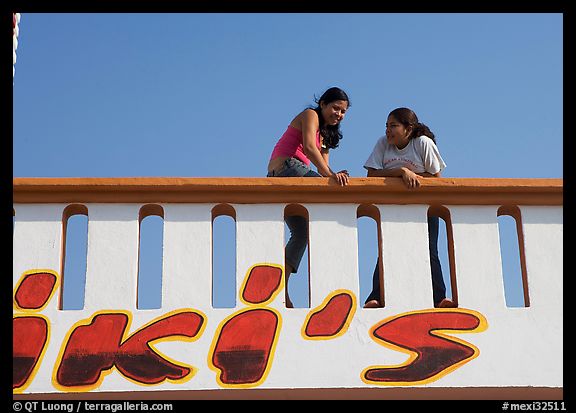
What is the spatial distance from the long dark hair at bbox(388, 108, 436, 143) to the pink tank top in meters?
0.58

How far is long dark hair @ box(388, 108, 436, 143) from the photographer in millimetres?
7855

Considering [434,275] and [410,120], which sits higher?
[410,120]

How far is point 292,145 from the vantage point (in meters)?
7.99

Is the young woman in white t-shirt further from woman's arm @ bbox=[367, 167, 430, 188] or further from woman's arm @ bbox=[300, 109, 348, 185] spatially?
woman's arm @ bbox=[300, 109, 348, 185]

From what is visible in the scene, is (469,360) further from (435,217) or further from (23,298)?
(23,298)

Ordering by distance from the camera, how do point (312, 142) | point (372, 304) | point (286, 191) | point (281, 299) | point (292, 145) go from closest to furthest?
point (281, 299), point (372, 304), point (286, 191), point (312, 142), point (292, 145)

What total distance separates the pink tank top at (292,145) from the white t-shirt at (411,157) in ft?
1.45

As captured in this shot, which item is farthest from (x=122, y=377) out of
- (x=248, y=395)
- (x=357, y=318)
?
(x=357, y=318)

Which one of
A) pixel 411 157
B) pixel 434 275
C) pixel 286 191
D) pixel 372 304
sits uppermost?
pixel 411 157

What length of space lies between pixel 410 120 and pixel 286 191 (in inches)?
53.5

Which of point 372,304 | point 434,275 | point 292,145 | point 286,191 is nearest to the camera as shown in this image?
point 372,304

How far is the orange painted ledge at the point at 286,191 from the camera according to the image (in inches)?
271

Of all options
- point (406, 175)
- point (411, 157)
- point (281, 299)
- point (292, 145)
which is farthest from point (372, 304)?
point (292, 145)

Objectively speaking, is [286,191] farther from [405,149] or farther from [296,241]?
[405,149]
